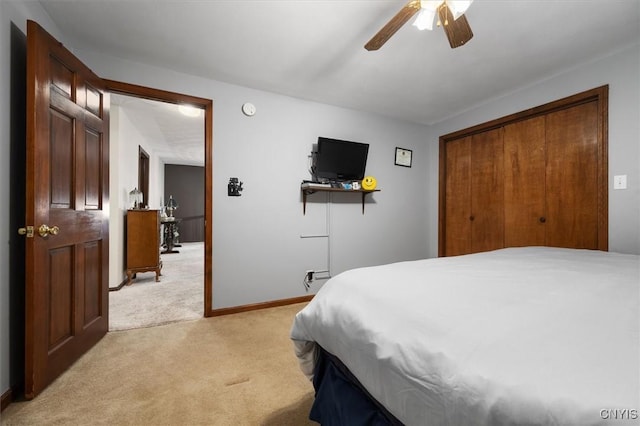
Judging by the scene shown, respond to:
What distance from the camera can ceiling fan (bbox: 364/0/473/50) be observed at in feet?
4.56

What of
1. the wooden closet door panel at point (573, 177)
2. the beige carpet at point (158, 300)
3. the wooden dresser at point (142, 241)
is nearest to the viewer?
the wooden closet door panel at point (573, 177)

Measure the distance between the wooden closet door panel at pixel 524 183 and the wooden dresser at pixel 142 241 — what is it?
468 centimetres

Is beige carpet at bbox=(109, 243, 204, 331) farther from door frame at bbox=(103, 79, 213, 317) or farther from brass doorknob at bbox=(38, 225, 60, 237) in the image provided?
brass doorknob at bbox=(38, 225, 60, 237)

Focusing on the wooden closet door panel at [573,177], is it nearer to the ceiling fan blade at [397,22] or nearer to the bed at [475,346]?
the bed at [475,346]

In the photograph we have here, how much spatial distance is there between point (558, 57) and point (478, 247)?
213cm

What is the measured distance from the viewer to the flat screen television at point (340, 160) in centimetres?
314

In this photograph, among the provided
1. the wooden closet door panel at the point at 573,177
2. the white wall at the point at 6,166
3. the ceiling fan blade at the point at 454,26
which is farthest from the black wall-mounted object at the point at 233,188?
the wooden closet door panel at the point at 573,177

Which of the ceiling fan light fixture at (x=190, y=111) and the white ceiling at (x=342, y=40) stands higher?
the ceiling fan light fixture at (x=190, y=111)

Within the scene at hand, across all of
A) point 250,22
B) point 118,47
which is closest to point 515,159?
point 250,22

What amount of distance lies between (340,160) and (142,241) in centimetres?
304

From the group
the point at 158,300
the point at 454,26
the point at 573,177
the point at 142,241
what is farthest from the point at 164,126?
the point at 573,177

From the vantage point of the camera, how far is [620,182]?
2229 millimetres

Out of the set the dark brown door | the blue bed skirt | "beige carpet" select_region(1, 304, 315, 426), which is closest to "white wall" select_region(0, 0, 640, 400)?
the dark brown door

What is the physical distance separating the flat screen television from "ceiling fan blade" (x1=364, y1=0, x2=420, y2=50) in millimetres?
1477
